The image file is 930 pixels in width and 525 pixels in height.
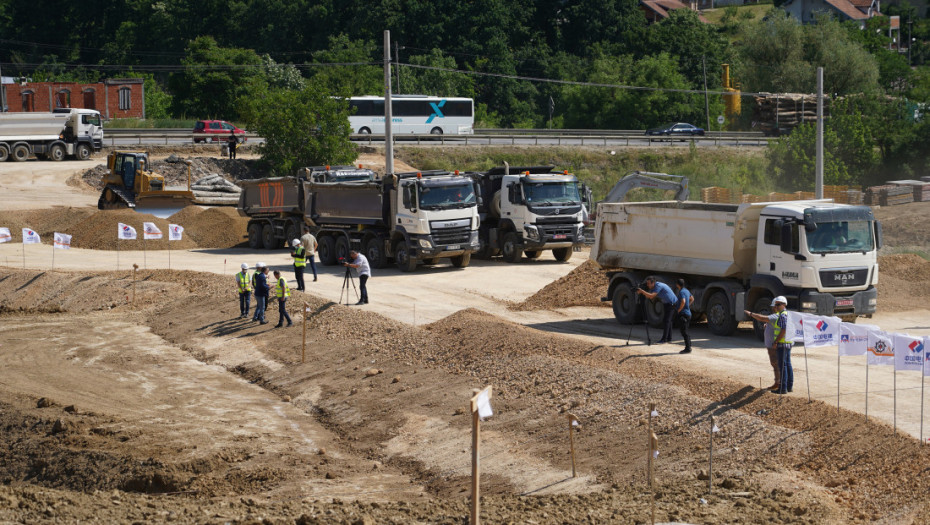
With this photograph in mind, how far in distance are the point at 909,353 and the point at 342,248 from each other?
2301 centimetres

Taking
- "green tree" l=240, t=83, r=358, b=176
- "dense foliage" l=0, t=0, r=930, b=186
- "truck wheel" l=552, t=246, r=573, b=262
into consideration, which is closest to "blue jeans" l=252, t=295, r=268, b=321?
"truck wheel" l=552, t=246, r=573, b=262

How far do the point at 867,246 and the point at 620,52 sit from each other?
78.9 m

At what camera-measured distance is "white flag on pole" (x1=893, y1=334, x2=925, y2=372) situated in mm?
14539

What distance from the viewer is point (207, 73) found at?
78.5 m

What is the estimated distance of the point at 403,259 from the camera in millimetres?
33531

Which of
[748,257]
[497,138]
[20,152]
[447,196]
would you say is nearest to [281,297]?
[447,196]

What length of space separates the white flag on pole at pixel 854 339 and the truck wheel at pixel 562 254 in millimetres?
19608

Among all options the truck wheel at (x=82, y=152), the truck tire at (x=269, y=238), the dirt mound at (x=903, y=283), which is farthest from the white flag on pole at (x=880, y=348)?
the truck wheel at (x=82, y=152)

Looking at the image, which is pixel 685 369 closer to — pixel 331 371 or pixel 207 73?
pixel 331 371

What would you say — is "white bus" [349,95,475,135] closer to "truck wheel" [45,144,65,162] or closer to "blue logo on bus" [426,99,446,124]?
"blue logo on bus" [426,99,446,124]

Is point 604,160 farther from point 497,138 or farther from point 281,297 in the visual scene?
point 281,297

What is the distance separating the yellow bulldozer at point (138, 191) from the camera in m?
44.5

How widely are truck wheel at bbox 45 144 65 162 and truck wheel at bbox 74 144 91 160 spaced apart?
777 mm

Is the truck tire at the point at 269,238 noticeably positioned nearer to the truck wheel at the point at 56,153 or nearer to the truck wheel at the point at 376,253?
the truck wheel at the point at 376,253
